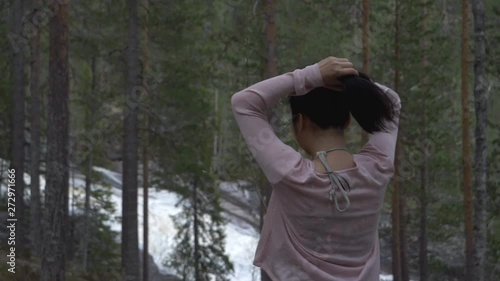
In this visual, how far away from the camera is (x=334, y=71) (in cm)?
215

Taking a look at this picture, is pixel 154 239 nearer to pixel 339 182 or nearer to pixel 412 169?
pixel 412 169

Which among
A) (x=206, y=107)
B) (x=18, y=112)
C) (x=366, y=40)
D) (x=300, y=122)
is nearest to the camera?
(x=300, y=122)

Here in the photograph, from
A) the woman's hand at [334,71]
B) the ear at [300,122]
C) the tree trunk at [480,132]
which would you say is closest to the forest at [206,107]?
the tree trunk at [480,132]

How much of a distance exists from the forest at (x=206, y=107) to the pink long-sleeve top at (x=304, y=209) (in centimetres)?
1235

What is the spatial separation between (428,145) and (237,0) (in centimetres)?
914

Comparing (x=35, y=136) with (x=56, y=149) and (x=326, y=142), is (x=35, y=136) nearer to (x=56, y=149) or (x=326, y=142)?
(x=56, y=149)

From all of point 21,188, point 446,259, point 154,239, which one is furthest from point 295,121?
point 154,239

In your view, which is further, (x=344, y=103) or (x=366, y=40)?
(x=366, y=40)

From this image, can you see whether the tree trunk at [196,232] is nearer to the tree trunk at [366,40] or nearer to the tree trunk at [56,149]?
the tree trunk at [366,40]

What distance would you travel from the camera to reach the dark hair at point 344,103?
2.19m

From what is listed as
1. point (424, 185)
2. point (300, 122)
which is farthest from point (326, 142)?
point (424, 185)

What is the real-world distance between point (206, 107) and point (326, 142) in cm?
2797

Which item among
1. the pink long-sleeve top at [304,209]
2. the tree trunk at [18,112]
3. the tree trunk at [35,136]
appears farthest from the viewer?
the tree trunk at [35,136]

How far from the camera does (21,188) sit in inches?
885
